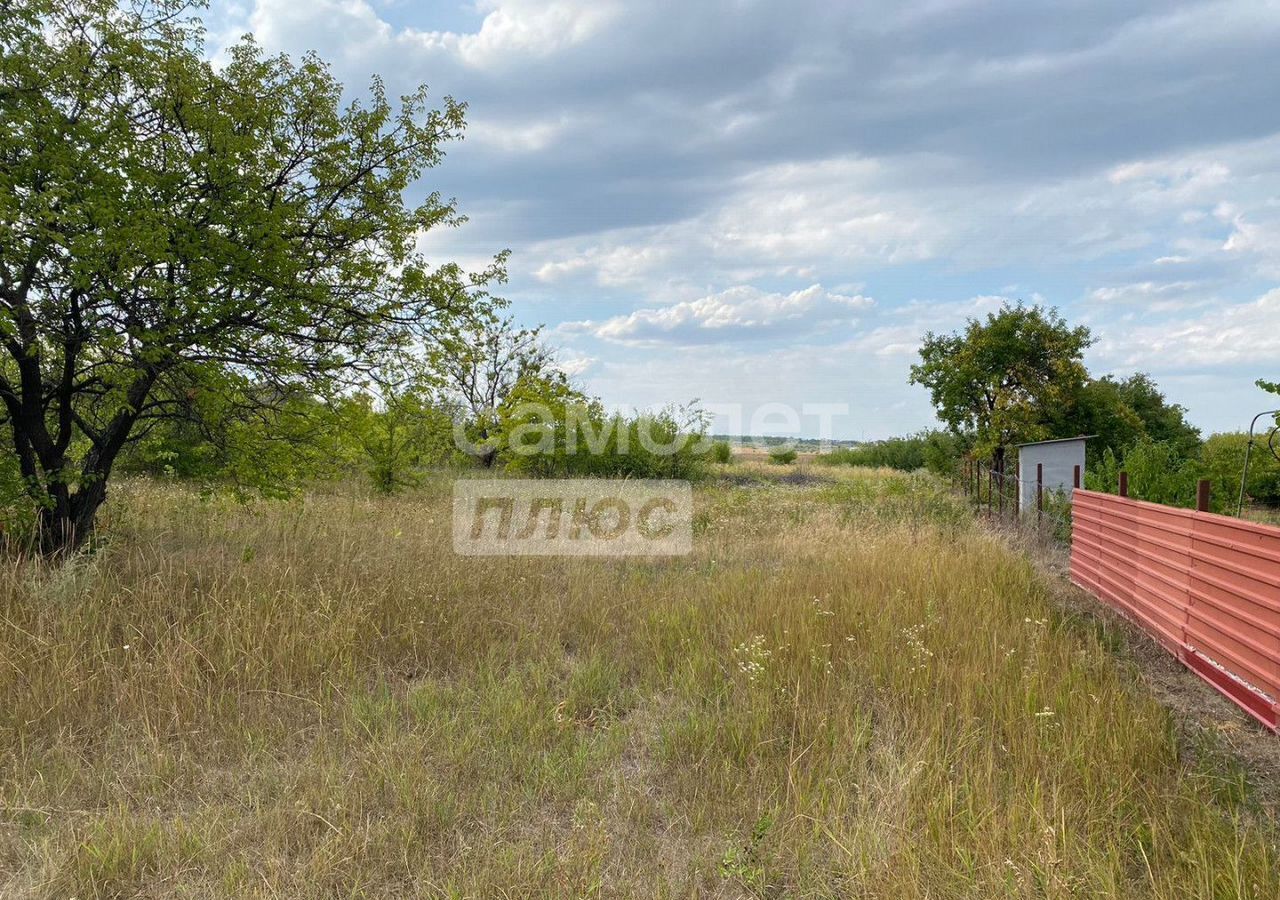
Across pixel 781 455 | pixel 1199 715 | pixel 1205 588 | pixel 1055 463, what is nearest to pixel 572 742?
pixel 1199 715

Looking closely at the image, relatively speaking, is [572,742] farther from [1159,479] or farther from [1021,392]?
[1021,392]

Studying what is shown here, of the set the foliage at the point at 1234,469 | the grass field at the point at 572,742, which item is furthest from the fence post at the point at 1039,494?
the grass field at the point at 572,742

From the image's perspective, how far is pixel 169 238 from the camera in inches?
260

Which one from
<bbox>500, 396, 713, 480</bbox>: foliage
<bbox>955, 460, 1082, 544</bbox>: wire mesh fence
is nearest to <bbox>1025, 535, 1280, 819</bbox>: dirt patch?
<bbox>955, 460, 1082, 544</bbox>: wire mesh fence

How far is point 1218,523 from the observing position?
5.27 m

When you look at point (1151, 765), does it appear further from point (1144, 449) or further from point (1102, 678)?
point (1144, 449)

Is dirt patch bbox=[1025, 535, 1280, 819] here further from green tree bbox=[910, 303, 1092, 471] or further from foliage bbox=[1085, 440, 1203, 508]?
green tree bbox=[910, 303, 1092, 471]

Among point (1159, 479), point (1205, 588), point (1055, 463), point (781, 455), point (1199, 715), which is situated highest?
Answer: point (781, 455)

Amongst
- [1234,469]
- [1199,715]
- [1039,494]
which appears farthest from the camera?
[1234,469]

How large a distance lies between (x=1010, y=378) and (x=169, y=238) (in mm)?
22378

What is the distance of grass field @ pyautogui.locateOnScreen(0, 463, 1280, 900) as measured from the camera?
301 centimetres

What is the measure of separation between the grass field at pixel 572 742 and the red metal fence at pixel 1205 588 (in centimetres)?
62

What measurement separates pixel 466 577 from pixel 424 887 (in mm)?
4282

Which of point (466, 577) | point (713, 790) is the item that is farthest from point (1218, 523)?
point (466, 577)
